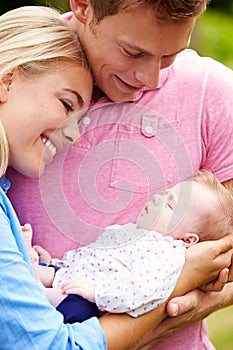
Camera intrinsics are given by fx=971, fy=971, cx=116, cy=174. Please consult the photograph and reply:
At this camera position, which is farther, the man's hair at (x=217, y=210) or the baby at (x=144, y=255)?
the man's hair at (x=217, y=210)

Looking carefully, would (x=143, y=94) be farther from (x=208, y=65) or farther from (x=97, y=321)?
(x=97, y=321)

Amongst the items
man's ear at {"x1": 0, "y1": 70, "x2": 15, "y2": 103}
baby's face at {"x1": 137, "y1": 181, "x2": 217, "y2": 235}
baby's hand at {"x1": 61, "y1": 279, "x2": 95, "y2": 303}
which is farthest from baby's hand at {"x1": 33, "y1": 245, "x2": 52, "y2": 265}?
man's ear at {"x1": 0, "y1": 70, "x2": 15, "y2": 103}

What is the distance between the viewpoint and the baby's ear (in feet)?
11.6

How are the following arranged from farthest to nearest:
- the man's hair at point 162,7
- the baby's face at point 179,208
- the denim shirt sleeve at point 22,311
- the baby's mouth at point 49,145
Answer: the baby's face at point 179,208 < the baby's mouth at point 49,145 < the man's hair at point 162,7 < the denim shirt sleeve at point 22,311

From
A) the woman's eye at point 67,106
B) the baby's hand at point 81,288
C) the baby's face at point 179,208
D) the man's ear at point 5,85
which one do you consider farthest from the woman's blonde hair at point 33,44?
the baby's face at point 179,208

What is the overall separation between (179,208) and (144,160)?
23 centimetres

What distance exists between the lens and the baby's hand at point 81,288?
3262 mm

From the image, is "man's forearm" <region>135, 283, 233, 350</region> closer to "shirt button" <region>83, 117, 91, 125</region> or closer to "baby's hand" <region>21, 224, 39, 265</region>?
"baby's hand" <region>21, 224, 39, 265</region>

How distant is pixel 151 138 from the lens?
3.66 meters

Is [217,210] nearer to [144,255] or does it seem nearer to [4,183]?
[144,255]

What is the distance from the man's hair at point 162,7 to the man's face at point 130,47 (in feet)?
0.07

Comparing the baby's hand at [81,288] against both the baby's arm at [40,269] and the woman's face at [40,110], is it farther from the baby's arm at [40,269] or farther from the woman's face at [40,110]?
the woman's face at [40,110]

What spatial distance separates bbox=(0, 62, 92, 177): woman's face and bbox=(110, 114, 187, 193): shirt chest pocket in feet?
0.77

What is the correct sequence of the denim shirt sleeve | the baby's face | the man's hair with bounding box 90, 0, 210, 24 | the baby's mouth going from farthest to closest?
the baby's face < the baby's mouth < the man's hair with bounding box 90, 0, 210, 24 < the denim shirt sleeve
